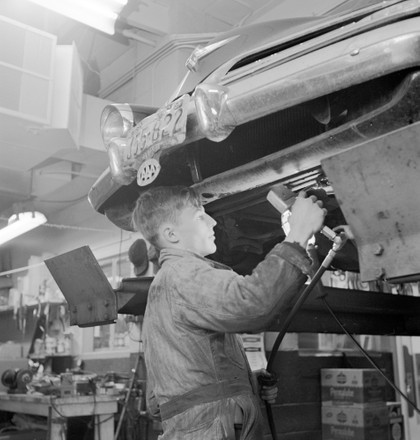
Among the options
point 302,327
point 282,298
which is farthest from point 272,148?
point 302,327

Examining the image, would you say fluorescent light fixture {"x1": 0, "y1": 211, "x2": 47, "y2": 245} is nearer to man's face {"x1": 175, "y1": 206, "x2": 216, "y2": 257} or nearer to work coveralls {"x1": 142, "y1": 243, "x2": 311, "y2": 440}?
man's face {"x1": 175, "y1": 206, "x2": 216, "y2": 257}

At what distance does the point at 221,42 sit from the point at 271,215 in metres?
0.88

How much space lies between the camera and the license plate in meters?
1.82

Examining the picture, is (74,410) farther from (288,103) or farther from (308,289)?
(288,103)

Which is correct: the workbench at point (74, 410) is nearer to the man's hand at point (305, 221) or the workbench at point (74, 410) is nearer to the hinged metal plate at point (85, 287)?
A: the hinged metal plate at point (85, 287)

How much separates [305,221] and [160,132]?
607 millimetres

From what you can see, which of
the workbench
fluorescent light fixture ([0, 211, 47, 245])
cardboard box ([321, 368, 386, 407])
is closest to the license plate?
the workbench

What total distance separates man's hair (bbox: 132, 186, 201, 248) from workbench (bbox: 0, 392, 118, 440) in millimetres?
3561

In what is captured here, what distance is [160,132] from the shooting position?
6.19ft

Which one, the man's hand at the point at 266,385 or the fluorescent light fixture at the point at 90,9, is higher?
the fluorescent light fixture at the point at 90,9

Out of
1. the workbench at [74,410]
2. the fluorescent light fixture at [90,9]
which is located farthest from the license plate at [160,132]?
the workbench at [74,410]

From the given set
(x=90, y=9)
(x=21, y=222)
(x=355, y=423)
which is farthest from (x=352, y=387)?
(x=21, y=222)

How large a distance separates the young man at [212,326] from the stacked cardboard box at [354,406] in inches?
141

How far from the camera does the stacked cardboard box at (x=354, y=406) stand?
4.95m
